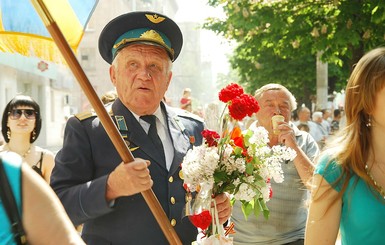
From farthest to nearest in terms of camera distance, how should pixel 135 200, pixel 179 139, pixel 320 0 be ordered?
pixel 320 0 → pixel 179 139 → pixel 135 200

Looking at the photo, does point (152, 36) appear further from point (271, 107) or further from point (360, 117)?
point (271, 107)

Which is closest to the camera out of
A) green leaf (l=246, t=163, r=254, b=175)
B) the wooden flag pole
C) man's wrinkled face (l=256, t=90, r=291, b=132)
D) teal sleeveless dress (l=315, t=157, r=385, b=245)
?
the wooden flag pole

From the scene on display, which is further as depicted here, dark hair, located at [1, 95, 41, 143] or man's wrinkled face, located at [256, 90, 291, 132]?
dark hair, located at [1, 95, 41, 143]

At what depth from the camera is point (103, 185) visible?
2812 mm

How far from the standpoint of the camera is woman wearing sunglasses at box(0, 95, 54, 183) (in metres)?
5.89

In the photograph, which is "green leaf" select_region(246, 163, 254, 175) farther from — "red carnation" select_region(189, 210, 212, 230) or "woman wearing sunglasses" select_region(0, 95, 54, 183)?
"woman wearing sunglasses" select_region(0, 95, 54, 183)

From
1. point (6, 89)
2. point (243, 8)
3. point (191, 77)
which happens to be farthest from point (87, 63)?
point (243, 8)

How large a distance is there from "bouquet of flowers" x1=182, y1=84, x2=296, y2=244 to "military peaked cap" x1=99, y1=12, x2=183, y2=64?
18.9 inches

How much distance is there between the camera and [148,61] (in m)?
3.23

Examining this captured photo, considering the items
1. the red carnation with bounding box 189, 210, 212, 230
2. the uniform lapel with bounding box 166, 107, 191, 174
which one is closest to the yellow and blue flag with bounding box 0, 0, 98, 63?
the uniform lapel with bounding box 166, 107, 191, 174

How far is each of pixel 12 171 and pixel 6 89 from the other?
31214 mm

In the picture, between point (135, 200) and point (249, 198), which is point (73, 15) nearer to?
point (135, 200)

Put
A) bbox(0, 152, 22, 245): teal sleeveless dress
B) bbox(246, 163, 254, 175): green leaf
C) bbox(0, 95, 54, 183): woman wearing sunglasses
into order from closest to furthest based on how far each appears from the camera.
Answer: bbox(0, 152, 22, 245): teal sleeveless dress
bbox(246, 163, 254, 175): green leaf
bbox(0, 95, 54, 183): woman wearing sunglasses

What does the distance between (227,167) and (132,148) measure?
490mm
